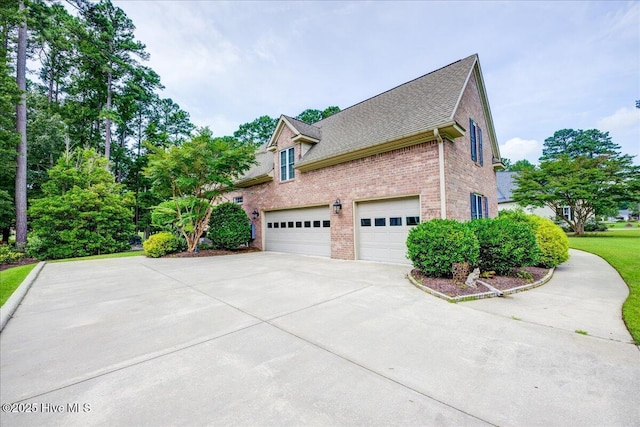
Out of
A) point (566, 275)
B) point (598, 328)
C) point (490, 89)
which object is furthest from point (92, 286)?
point (490, 89)

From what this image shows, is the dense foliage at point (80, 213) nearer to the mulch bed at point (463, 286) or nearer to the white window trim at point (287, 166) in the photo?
the white window trim at point (287, 166)

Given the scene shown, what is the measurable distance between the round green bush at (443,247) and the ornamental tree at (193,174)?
9.36m

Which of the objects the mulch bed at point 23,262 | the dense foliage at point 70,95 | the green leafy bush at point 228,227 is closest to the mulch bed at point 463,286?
the green leafy bush at point 228,227

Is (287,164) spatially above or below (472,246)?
above

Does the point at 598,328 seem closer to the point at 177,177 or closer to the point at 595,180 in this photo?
the point at 177,177

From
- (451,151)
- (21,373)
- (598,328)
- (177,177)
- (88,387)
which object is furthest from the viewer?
(177,177)

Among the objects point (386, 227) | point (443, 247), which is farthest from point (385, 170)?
point (443, 247)

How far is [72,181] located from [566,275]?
21.6 meters

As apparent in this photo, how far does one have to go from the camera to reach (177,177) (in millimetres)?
12273

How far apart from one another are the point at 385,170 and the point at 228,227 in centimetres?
867

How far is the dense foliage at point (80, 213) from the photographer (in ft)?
41.9

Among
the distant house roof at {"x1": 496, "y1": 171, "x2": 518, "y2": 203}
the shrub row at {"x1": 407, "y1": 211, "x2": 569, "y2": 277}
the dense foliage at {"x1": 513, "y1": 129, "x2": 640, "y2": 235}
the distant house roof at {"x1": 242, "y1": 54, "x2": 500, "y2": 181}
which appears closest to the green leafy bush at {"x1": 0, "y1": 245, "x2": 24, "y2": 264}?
the distant house roof at {"x1": 242, "y1": 54, "x2": 500, "y2": 181}

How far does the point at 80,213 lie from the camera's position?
43.8 feet

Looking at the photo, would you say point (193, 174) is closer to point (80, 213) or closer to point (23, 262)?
point (80, 213)
